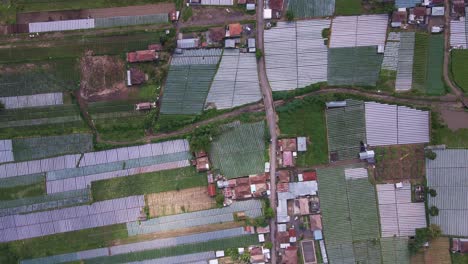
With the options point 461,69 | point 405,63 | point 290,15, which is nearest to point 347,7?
point 290,15

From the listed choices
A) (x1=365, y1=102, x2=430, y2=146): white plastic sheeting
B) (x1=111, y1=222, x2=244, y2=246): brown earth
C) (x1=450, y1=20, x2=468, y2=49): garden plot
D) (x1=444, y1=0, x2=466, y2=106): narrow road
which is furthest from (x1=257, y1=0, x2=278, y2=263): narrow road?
(x1=450, y1=20, x2=468, y2=49): garden plot

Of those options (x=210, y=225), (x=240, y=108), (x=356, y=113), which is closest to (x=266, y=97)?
(x=240, y=108)

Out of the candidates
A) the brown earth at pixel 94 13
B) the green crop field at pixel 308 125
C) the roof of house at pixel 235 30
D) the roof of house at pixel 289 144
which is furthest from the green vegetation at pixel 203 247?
the brown earth at pixel 94 13

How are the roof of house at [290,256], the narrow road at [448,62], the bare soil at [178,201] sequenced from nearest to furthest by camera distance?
the roof of house at [290,256]
the narrow road at [448,62]
the bare soil at [178,201]

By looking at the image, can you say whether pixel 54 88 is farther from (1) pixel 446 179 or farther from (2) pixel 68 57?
(1) pixel 446 179

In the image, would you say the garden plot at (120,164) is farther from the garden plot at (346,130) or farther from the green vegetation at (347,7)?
the green vegetation at (347,7)

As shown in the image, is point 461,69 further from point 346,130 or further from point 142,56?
point 142,56
